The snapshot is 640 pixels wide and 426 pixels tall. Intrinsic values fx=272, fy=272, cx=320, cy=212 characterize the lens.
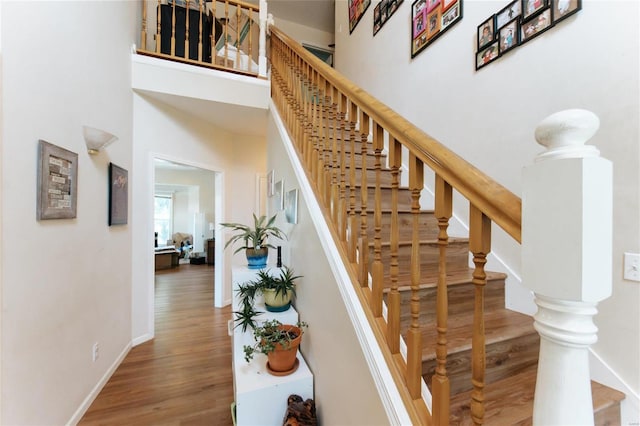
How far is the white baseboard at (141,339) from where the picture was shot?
8.71ft

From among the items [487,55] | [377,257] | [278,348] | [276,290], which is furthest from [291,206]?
[487,55]

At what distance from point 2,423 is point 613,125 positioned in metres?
3.00

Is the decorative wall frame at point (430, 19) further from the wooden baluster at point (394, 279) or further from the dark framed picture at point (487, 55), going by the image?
the wooden baluster at point (394, 279)

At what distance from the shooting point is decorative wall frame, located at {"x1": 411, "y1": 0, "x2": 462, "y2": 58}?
210cm

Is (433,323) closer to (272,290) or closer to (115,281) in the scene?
(272,290)

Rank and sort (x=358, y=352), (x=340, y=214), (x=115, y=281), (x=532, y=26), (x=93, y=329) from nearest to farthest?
(x=358, y=352) < (x=340, y=214) < (x=532, y=26) < (x=93, y=329) < (x=115, y=281)

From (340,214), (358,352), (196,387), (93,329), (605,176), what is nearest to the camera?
(605,176)

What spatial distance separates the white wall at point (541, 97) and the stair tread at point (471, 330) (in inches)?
12.0

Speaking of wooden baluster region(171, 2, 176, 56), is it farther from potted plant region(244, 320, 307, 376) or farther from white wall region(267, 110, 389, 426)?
potted plant region(244, 320, 307, 376)

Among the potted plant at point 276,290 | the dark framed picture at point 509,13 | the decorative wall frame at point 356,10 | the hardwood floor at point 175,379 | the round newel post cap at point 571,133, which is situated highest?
the decorative wall frame at point 356,10

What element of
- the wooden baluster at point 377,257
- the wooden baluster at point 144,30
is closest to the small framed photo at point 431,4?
the wooden baluster at point 377,257

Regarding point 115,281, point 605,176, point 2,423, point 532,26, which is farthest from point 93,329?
point 532,26

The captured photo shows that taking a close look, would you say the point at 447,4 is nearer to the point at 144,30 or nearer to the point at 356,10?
the point at 356,10

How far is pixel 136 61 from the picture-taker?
2.58 meters
